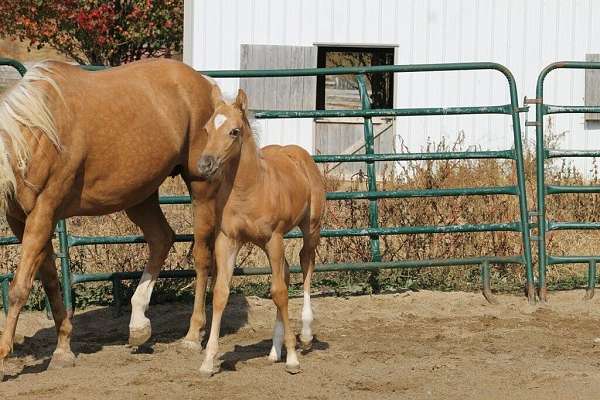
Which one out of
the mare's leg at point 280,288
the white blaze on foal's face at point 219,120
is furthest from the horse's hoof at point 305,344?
the white blaze on foal's face at point 219,120

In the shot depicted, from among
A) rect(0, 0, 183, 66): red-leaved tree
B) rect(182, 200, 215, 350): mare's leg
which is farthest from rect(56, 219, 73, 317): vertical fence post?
rect(0, 0, 183, 66): red-leaved tree

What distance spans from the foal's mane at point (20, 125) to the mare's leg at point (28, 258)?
174 mm

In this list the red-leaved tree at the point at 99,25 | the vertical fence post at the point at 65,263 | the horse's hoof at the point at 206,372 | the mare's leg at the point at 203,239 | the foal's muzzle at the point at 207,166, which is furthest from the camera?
the red-leaved tree at the point at 99,25

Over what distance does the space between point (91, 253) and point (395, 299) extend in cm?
231

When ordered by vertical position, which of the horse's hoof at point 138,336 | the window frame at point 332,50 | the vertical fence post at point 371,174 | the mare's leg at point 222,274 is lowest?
the horse's hoof at point 138,336

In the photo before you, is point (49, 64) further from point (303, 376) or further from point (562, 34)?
point (562, 34)

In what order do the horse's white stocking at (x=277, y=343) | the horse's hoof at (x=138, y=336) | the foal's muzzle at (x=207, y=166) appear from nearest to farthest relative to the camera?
1. the foal's muzzle at (x=207, y=166)
2. the horse's white stocking at (x=277, y=343)
3. the horse's hoof at (x=138, y=336)

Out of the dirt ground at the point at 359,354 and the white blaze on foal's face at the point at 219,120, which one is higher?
the white blaze on foal's face at the point at 219,120

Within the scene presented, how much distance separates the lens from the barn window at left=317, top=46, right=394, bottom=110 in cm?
1910

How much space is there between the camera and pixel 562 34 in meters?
15.8

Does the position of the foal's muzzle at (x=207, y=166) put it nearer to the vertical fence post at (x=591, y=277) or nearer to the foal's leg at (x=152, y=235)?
the foal's leg at (x=152, y=235)

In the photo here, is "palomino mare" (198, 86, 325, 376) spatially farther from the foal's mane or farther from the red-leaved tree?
the red-leaved tree

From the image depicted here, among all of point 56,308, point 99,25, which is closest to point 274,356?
point 56,308

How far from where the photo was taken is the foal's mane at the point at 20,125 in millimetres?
5621
